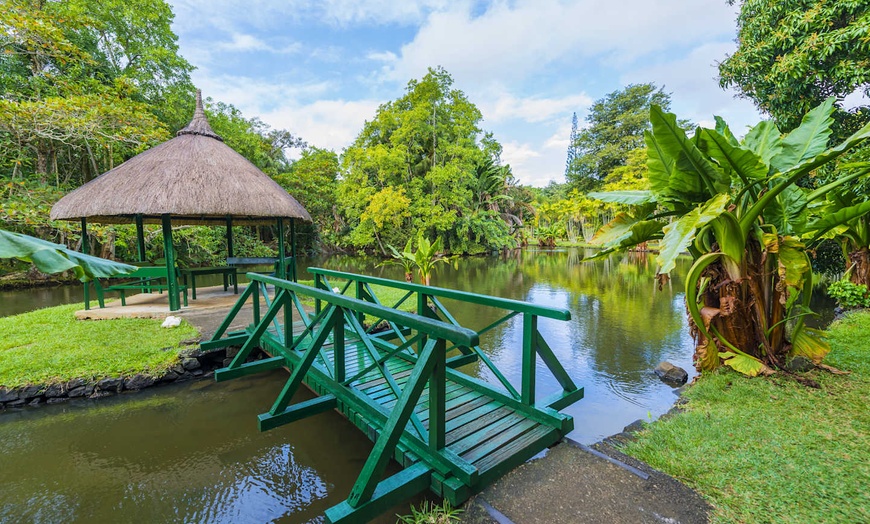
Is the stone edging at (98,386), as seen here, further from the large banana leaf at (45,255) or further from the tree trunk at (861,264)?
the tree trunk at (861,264)

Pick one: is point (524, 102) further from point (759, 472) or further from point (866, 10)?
point (759, 472)

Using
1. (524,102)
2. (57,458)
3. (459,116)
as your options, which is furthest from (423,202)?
(57,458)

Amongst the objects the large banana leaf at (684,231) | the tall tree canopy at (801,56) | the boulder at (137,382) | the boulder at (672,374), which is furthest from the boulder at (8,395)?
the tall tree canopy at (801,56)

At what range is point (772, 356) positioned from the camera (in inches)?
148

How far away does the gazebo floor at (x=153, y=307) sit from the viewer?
19.9 feet

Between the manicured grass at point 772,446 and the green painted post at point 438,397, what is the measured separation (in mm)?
1455

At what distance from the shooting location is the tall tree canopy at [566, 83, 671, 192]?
28156 mm

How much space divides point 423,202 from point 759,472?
17.8 meters

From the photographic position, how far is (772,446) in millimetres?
2508

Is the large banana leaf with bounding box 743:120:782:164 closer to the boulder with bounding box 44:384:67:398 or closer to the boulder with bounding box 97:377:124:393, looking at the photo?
the boulder with bounding box 97:377:124:393

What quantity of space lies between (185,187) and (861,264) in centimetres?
1232

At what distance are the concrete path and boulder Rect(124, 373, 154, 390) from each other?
4.29 metres

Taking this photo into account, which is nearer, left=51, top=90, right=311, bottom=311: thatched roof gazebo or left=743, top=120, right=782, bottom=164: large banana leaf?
left=743, top=120, right=782, bottom=164: large banana leaf

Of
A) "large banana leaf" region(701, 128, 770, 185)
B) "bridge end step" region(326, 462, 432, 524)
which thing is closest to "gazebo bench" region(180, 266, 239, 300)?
"bridge end step" region(326, 462, 432, 524)
